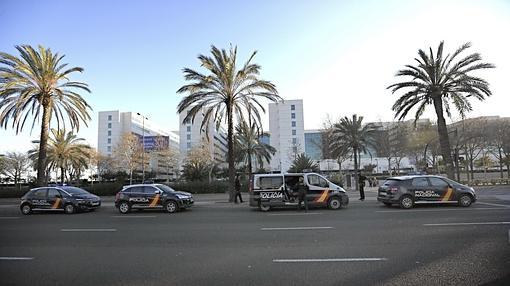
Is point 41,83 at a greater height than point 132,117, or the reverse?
point 132,117

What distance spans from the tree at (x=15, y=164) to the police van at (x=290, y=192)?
67238 mm

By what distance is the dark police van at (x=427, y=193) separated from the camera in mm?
16656

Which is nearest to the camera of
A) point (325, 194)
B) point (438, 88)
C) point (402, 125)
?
point (325, 194)

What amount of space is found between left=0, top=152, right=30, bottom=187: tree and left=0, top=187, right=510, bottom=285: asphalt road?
219 ft

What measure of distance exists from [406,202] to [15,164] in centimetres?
7519

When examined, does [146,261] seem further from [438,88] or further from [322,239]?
[438,88]

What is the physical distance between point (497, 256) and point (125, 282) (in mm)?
7331

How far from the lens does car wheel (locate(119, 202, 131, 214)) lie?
1869cm

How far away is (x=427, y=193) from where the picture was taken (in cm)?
1677

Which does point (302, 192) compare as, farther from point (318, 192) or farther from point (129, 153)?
point (129, 153)

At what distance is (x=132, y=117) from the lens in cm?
12519

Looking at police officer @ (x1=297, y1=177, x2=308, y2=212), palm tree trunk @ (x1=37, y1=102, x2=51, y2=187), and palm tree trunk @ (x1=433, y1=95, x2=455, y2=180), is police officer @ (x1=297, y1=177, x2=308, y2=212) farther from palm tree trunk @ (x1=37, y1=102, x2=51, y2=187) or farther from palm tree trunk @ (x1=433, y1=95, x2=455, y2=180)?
palm tree trunk @ (x1=37, y1=102, x2=51, y2=187)

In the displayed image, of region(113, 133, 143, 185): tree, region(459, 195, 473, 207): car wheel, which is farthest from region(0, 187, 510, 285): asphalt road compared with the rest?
region(113, 133, 143, 185): tree

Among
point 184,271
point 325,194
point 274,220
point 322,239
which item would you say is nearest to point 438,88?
point 325,194
